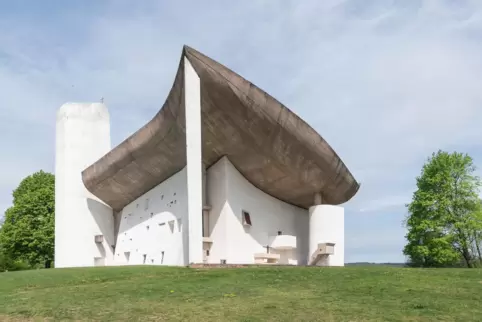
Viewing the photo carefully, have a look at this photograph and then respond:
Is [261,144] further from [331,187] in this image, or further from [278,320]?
[278,320]

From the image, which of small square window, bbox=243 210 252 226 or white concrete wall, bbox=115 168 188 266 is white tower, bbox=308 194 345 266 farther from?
white concrete wall, bbox=115 168 188 266

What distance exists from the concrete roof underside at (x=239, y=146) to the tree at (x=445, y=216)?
628cm

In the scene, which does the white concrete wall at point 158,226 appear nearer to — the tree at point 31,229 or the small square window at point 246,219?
the small square window at point 246,219

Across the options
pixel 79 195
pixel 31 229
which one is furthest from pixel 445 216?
pixel 31 229

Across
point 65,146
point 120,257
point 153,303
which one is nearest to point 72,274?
point 153,303

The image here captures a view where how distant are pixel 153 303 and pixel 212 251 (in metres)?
16.0

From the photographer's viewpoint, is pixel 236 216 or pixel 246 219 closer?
pixel 236 216

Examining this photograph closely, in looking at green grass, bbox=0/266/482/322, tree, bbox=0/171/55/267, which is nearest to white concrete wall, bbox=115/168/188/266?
tree, bbox=0/171/55/267

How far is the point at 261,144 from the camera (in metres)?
24.4

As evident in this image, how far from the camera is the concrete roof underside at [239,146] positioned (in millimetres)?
22016

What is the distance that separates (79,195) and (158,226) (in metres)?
8.61

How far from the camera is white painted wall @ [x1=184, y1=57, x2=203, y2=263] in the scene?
21156 mm

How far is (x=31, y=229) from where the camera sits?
1633 inches

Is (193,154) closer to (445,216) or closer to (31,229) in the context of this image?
(445,216)
